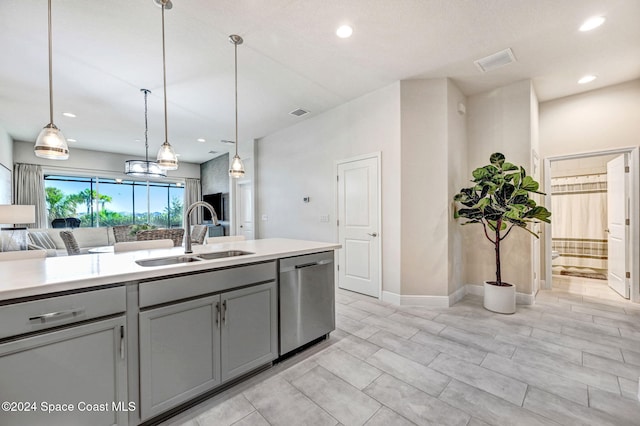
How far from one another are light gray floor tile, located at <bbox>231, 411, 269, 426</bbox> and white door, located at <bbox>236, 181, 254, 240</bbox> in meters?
4.91

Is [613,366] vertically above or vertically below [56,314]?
below

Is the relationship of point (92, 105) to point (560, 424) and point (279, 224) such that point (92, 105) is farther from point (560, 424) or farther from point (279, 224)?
point (560, 424)

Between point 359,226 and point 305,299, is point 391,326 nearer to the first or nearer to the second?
point 305,299

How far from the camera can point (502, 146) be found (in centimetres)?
378

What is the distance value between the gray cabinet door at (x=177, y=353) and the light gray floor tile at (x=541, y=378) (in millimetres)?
2111

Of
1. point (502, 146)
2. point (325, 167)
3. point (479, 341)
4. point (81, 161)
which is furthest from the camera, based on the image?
point (81, 161)

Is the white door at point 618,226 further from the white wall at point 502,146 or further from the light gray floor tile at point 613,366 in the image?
the light gray floor tile at point 613,366

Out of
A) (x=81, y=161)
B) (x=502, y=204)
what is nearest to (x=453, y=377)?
(x=502, y=204)

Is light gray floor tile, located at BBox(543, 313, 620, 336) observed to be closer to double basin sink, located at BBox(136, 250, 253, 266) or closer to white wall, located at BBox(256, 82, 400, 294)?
white wall, located at BBox(256, 82, 400, 294)

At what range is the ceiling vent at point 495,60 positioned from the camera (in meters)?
2.97

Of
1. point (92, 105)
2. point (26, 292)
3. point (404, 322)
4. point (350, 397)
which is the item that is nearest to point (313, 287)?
point (350, 397)

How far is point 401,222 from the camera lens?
11.8ft

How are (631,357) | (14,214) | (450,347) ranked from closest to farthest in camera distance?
1. (631,357)
2. (450,347)
3. (14,214)

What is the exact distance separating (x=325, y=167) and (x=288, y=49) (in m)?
2.05
